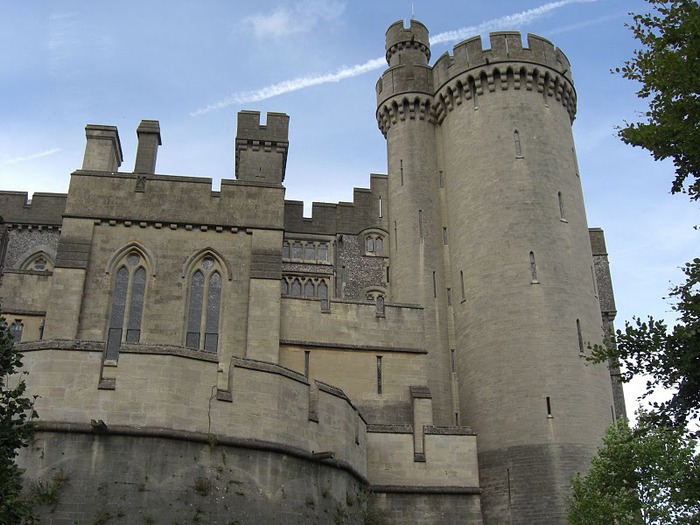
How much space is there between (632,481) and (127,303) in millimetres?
14986

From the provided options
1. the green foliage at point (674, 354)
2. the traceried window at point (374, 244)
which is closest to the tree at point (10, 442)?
the green foliage at point (674, 354)

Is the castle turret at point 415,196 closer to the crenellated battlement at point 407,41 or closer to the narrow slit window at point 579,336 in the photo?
the crenellated battlement at point 407,41

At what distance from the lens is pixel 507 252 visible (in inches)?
1126

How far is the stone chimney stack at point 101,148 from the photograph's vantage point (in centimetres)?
2934

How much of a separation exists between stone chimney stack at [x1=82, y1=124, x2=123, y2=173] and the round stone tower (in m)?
11.3

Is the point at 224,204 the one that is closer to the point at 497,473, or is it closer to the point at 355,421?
the point at 355,421

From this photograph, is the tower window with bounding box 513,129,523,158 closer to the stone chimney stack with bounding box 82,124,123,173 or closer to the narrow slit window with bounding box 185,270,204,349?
the narrow slit window with bounding box 185,270,204,349

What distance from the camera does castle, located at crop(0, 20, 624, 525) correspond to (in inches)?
568

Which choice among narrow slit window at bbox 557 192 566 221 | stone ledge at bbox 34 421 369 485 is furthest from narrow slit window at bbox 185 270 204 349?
narrow slit window at bbox 557 192 566 221

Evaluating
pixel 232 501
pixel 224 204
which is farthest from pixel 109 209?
pixel 232 501

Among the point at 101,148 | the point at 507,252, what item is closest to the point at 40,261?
the point at 101,148

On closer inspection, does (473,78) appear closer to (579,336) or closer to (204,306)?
(579,336)

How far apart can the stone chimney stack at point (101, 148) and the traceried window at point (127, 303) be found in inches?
233

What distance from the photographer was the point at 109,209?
991 inches
